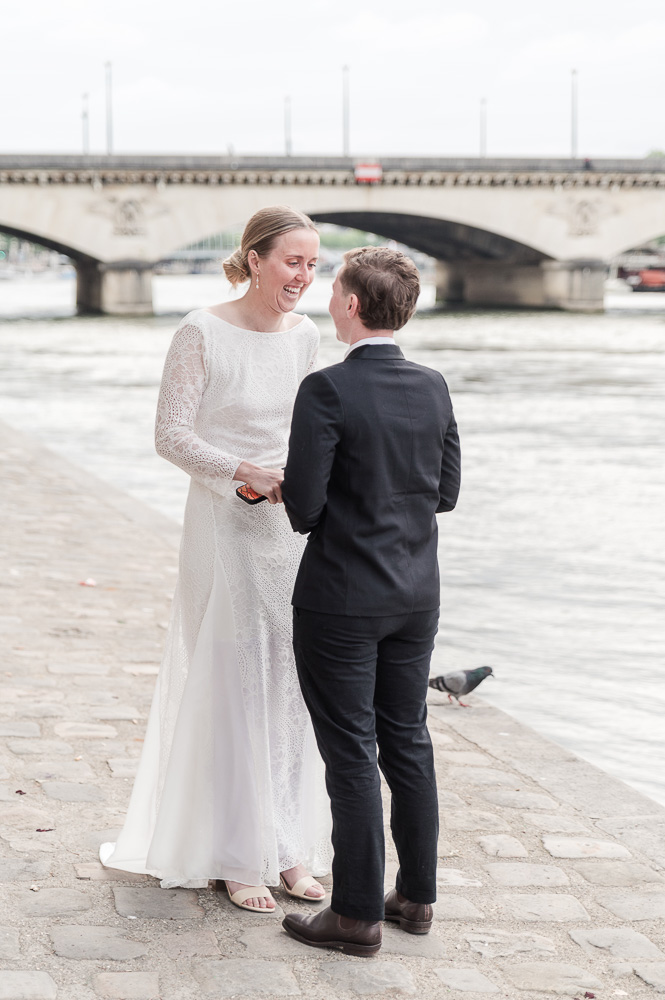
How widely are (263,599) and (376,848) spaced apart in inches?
27.5

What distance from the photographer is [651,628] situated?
293 inches

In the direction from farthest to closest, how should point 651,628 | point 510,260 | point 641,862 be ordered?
point 510,260, point 651,628, point 641,862

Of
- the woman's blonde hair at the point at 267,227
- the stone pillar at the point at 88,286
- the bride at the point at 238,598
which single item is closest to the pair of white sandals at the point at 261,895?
the bride at the point at 238,598

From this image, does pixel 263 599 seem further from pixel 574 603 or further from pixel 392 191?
pixel 392 191

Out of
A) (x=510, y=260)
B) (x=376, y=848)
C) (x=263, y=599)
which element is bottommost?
(x=376, y=848)

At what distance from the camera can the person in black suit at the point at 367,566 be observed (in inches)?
119

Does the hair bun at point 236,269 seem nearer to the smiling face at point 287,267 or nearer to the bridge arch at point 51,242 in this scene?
the smiling face at point 287,267

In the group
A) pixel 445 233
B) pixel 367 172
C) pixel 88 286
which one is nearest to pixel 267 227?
pixel 367 172

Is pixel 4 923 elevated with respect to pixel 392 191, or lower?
lower

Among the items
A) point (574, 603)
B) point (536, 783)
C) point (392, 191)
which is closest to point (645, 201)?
point (392, 191)

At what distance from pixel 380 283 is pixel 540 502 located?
8.75 meters

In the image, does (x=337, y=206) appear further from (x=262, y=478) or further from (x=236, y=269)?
(x=262, y=478)

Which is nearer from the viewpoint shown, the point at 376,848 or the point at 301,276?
the point at 376,848

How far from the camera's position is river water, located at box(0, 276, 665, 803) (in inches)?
247
